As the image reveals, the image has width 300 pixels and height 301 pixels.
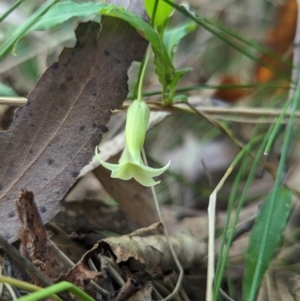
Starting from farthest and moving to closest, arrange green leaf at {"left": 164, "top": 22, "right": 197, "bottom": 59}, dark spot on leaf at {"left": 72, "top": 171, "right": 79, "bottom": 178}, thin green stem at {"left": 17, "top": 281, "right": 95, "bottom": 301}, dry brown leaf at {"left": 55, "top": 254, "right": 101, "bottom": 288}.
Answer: green leaf at {"left": 164, "top": 22, "right": 197, "bottom": 59}
dark spot on leaf at {"left": 72, "top": 171, "right": 79, "bottom": 178}
dry brown leaf at {"left": 55, "top": 254, "right": 101, "bottom": 288}
thin green stem at {"left": 17, "top": 281, "right": 95, "bottom": 301}

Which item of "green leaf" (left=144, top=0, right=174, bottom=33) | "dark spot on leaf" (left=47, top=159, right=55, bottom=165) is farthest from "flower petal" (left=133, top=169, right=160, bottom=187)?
"green leaf" (left=144, top=0, right=174, bottom=33)

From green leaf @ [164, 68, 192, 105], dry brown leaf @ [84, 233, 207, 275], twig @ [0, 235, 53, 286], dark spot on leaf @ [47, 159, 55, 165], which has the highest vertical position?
green leaf @ [164, 68, 192, 105]

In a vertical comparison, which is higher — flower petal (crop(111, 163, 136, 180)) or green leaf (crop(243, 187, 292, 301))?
flower petal (crop(111, 163, 136, 180))

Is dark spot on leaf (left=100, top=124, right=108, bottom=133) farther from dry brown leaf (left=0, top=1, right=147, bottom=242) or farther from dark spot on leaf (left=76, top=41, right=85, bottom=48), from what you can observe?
dark spot on leaf (left=76, top=41, right=85, bottom=48)

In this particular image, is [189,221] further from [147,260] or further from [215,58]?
[215,58]

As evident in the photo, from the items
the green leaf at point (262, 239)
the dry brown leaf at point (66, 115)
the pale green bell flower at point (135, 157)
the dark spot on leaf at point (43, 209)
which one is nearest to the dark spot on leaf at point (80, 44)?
the dry brown leaf at point (66, 115)

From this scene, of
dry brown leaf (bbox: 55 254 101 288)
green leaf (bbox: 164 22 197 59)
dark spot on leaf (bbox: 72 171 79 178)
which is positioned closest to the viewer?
dry brown leaf (bbox: 55 254 101 288)

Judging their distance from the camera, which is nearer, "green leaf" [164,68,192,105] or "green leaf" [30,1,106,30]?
"green leaf" [30,1,106,30]

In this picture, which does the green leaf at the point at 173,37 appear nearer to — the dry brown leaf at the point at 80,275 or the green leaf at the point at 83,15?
the green leaf at the point at 83,15
